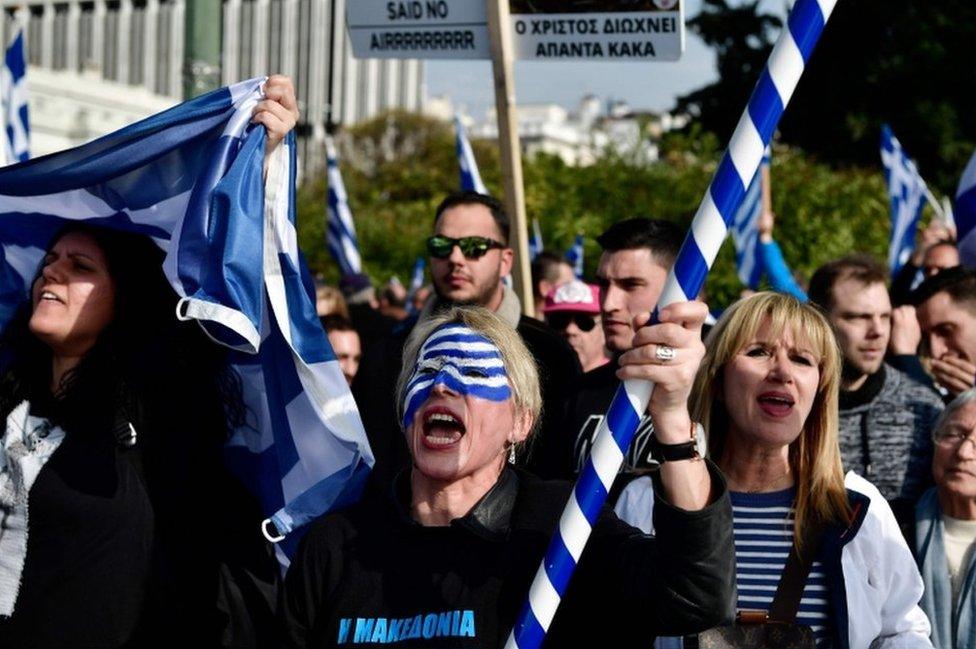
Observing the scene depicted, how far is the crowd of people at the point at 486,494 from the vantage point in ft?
9.75

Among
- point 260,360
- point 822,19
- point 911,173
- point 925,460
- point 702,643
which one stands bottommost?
point 702,643

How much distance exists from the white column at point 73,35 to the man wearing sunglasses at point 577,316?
113m

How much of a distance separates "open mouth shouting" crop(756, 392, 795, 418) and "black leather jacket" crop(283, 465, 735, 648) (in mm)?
684

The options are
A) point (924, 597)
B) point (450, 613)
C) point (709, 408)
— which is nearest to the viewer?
point (450, 613)

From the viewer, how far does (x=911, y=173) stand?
10.1 metres

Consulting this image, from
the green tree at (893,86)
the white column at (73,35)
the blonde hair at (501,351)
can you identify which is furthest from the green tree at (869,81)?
the white column at (73,35)

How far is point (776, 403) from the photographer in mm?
3672

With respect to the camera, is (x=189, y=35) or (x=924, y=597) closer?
(x=924, y=597)

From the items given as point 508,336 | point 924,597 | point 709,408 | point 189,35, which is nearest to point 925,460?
point 924,597

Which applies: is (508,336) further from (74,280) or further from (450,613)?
→ (74,280)

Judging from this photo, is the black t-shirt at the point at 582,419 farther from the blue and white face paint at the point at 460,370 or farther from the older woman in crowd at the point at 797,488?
the blue and white face paint at the point at 460,370

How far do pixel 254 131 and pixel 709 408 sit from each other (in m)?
1.34

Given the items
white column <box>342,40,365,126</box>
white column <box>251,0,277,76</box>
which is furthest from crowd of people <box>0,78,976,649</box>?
white column <box>251,0,277,76</box>

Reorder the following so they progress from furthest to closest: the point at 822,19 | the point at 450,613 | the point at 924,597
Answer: the point at 924,597, the point at 450,613, the point at 822,19
